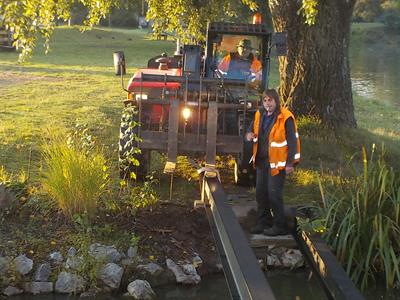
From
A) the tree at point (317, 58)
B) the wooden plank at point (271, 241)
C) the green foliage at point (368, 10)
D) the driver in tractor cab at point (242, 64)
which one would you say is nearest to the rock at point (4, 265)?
the wooden plank at point (271, 241)

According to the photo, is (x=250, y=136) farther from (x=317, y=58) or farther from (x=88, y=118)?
(x=88, y=118)

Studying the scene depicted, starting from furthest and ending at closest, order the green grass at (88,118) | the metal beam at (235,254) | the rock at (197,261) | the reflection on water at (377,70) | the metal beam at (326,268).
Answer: the reflection on water at (377,70)
the green grass at (88,118)
the rock at (197,261)
the metal beam at (326,268)
the metal beam at (235,254)

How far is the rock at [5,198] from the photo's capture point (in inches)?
262

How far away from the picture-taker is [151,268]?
241 inches

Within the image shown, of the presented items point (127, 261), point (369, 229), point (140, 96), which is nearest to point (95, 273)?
point (127, 261)

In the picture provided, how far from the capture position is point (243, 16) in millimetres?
31906

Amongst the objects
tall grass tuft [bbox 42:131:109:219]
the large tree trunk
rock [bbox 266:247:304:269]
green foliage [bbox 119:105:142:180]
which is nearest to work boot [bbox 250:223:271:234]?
rock [bbox 266:247:304:269]

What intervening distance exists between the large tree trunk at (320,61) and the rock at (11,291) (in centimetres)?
664

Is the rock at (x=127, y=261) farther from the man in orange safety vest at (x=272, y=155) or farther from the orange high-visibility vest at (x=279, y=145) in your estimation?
the orange high-visibility vest at (x=279, y=145)

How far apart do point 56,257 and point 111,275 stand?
0.58m

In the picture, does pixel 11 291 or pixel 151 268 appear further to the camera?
pixel 151 268

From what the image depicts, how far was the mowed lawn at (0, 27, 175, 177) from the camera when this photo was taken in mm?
9961

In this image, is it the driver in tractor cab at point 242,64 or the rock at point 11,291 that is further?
the driver in tractor cab at point 242,64

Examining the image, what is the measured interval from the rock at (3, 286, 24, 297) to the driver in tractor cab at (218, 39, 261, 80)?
4.37 meters
